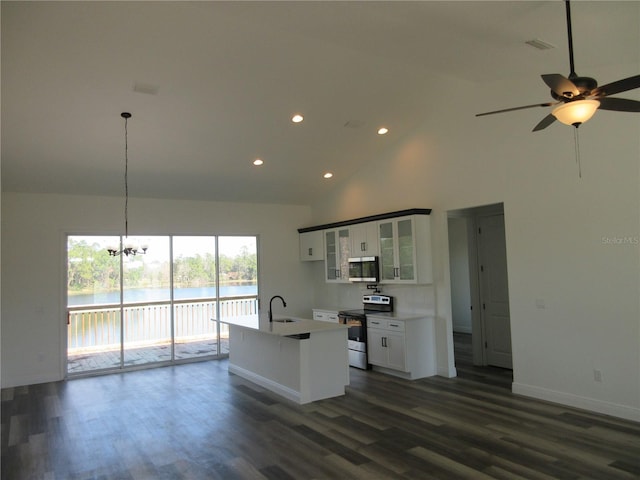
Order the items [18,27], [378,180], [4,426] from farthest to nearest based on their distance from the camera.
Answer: [378,180] → [4,426] → [18,27]

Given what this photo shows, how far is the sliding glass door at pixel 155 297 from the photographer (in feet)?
23.8

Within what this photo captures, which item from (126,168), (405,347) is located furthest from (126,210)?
(405,347)

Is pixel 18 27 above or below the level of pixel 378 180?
above

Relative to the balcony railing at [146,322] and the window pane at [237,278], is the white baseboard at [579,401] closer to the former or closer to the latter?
the balcony railing at [146,322]

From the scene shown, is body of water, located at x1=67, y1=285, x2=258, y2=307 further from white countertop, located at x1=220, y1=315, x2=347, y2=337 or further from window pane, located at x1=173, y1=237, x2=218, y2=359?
white countertop, located at x1=220, y1=315, x2=347, y2=337

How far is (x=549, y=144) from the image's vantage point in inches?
200

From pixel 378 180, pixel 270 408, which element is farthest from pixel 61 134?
pixel 378 180

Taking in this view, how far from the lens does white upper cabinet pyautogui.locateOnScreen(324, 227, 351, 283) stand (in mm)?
7802

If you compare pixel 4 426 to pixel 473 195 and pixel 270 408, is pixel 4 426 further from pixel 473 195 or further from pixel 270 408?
pixel 473 195

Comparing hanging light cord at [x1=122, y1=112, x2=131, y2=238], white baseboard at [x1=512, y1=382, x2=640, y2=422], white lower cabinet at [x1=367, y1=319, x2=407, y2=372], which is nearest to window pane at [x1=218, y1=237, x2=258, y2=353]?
hanging light cord at [x1=122, y1=112, x2=131, y2=238]

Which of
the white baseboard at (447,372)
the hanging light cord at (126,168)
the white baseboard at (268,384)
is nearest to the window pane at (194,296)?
the hanging light cord at (126,168)

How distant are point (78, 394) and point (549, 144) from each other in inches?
263

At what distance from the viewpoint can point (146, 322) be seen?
303 inches

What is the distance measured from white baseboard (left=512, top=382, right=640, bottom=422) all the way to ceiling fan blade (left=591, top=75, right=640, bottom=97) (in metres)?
3.31
